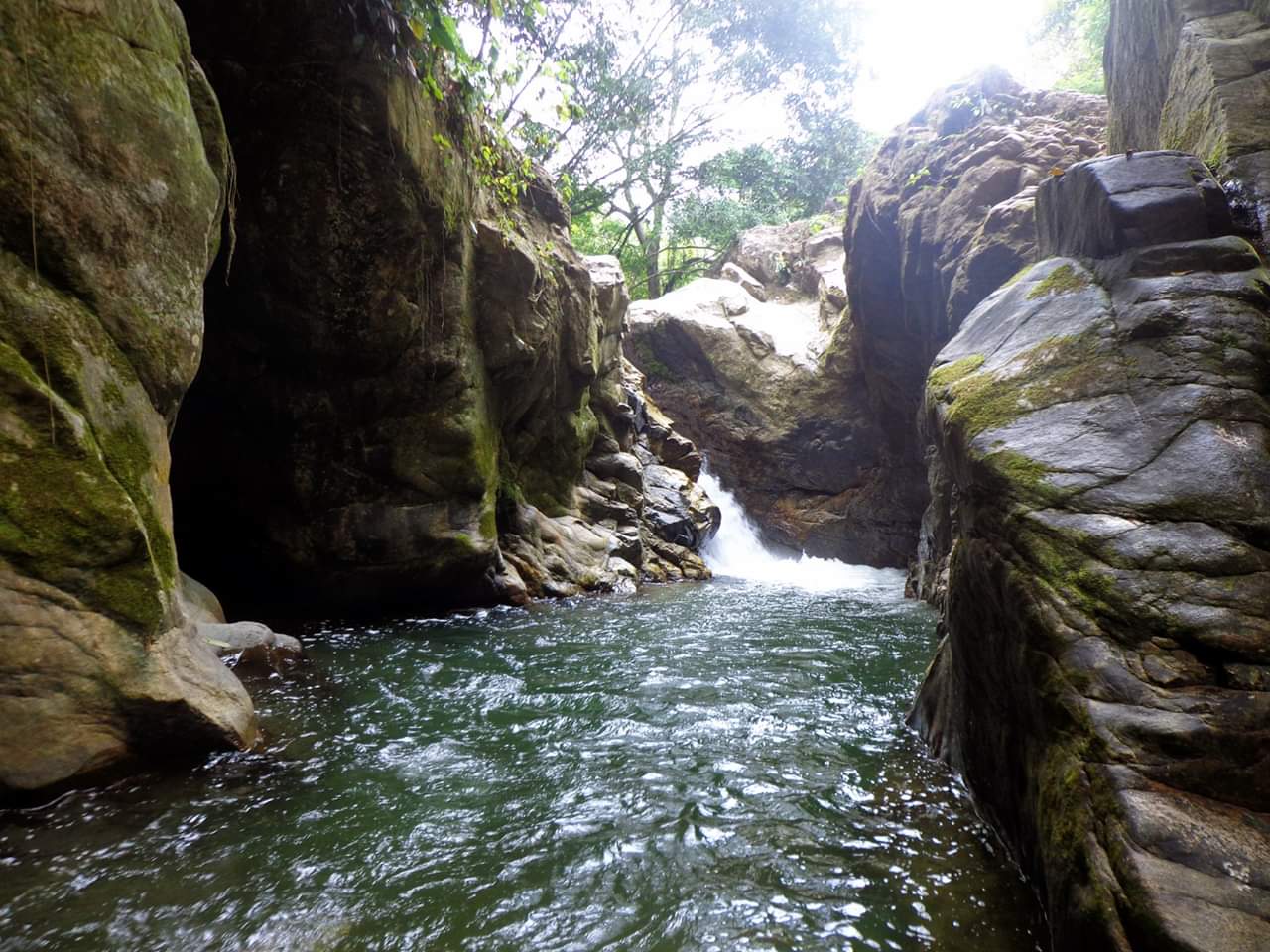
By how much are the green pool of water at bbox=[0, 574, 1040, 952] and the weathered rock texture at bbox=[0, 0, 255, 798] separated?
1.52 feet

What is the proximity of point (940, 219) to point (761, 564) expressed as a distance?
9218 millimetres

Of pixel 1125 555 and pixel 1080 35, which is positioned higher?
pixel 1080 35

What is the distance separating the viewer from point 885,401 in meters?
17.2

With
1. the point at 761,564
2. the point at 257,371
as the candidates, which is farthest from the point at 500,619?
the point at 761,564

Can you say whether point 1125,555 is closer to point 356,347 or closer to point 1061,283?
point 1061,283

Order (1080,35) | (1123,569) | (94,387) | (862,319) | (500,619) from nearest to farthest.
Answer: (1123,569)
(94,387)
(500,619)
(862,319)
(1080,35)

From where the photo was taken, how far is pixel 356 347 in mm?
8766

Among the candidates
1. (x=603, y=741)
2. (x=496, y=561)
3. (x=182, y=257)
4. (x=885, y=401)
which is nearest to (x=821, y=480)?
(x=885, y=401)

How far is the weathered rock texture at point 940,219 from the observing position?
1177 cm

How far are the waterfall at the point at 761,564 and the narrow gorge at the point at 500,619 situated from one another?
18.3ft

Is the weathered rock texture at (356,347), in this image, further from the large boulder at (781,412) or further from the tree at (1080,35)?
the tree at (1080,35)

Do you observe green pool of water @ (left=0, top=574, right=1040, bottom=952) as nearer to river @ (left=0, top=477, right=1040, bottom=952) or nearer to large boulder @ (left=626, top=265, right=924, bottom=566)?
river @ (left=0, top=477, right=1040, bottom=952)

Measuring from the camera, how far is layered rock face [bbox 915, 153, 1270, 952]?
2219mm

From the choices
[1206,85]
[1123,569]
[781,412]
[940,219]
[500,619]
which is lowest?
[500,619]
